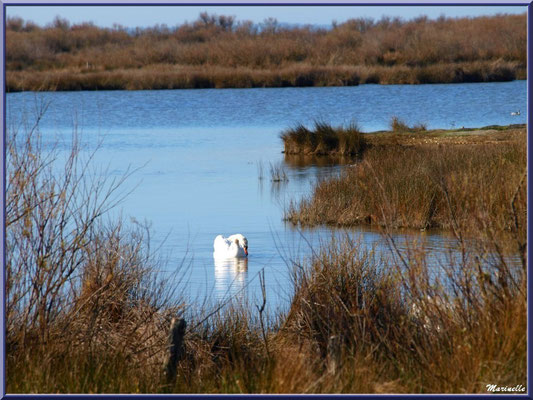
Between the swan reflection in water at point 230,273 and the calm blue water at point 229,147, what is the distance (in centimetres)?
2

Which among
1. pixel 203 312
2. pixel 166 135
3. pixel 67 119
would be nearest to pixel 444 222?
pixel 203 312

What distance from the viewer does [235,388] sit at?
5.44 meters

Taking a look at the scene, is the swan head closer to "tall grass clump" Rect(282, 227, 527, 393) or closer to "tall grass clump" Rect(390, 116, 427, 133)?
"tall grass clump" Rect(282, 227, 527, 393)

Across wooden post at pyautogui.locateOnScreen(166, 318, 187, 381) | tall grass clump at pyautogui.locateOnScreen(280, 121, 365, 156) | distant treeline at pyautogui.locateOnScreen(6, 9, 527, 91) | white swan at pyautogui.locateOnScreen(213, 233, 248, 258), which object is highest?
distant treeline at pyautogui.locateOnScreen(6, 9, 527, 91)

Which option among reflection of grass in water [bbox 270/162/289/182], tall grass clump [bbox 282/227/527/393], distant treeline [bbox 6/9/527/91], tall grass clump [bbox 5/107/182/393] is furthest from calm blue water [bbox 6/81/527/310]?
distant treeline [bbox 6/9/527/91]

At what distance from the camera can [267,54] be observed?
56312 millimetres

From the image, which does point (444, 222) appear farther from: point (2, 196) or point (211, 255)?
point (2, 196)

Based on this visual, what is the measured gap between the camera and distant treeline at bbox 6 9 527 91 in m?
50.9

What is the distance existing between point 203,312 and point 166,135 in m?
24.5

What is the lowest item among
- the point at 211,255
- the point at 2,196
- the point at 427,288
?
the point at 211,255

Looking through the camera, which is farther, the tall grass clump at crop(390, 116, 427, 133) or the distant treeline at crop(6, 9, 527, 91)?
the distant treeline at crop(6, 9, 527, 91)

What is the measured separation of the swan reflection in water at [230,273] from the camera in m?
10.7

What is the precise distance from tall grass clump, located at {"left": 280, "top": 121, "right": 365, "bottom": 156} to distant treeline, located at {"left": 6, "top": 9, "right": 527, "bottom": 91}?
22.5 metres

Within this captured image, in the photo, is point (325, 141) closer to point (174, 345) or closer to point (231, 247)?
point (231, 247)
